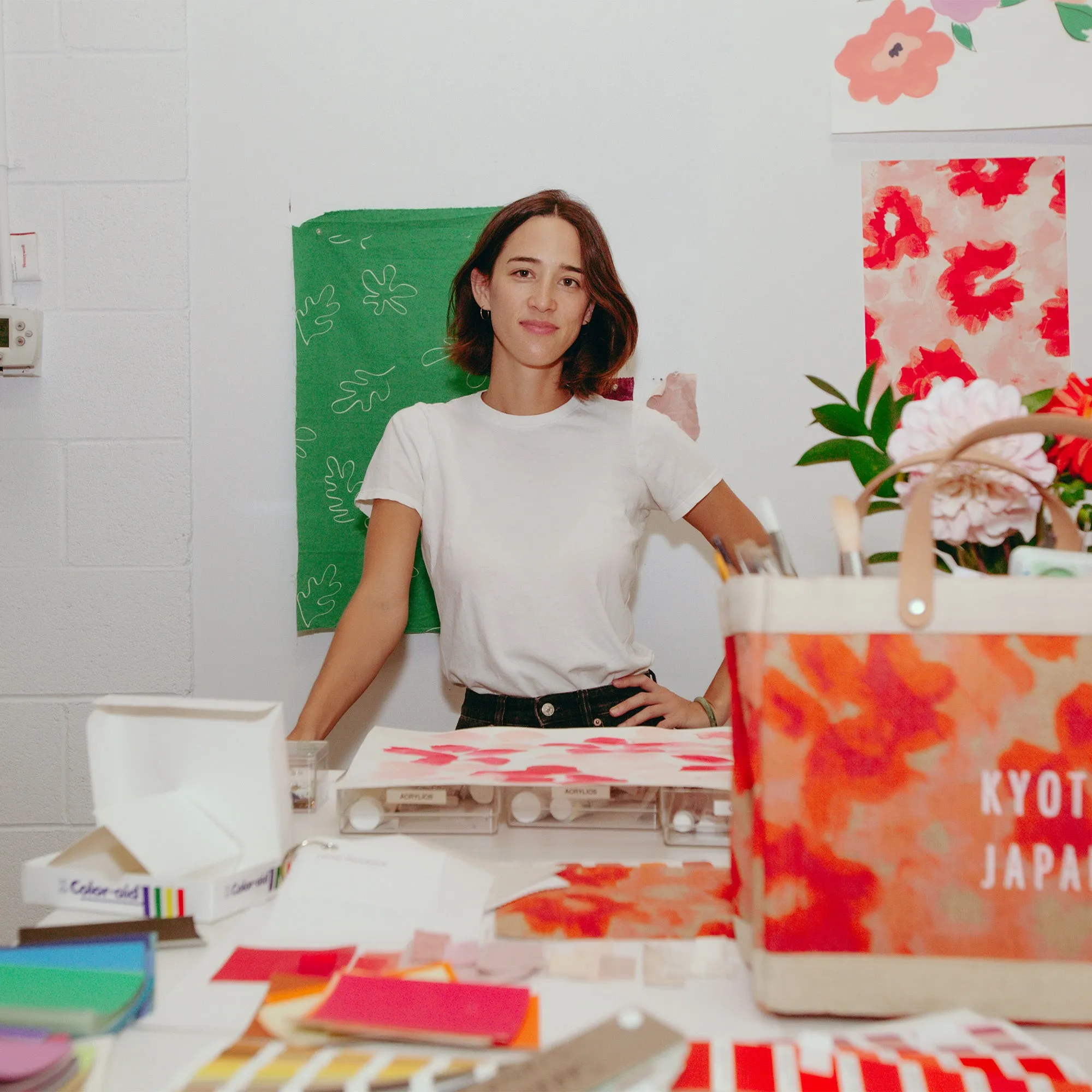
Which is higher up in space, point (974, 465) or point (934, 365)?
point (934, 365)

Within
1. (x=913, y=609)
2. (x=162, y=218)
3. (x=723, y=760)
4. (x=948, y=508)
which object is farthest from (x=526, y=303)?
(x=913, y=609)

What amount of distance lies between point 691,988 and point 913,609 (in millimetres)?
272

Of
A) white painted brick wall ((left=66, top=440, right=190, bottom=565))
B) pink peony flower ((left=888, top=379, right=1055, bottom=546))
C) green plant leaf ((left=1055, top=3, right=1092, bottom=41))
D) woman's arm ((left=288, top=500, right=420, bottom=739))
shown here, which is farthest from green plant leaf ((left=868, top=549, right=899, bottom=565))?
green plant leaf ((left=1055, top=3, right=1092, bottom=41))

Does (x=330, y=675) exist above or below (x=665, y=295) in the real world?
below

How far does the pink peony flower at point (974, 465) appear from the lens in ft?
2.29

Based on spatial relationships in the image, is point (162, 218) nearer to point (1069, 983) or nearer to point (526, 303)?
point (526, 303)

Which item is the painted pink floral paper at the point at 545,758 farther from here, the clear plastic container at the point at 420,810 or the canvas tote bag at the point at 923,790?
the canvas tote bag at the point at 923,790

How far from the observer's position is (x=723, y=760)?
0.99 meters

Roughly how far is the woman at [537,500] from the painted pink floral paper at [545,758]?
0.45 m

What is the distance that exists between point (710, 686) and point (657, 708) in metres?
0.19

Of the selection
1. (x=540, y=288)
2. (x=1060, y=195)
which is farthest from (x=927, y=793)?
(x=1060, y=195)

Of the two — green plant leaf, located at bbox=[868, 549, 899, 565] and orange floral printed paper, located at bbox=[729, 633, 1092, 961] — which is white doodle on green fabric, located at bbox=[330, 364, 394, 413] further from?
orange floral printed paper, located at bbox=[729, 633, 1092, 961]

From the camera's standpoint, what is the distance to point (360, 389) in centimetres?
201

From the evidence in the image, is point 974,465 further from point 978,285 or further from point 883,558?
point 978,285
